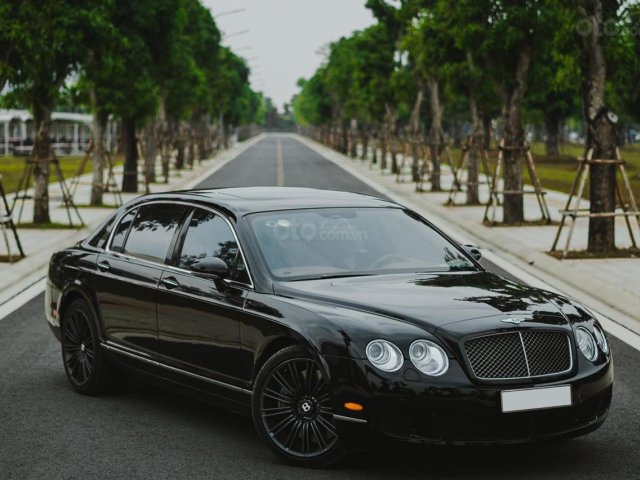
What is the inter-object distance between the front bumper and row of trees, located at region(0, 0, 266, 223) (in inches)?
549

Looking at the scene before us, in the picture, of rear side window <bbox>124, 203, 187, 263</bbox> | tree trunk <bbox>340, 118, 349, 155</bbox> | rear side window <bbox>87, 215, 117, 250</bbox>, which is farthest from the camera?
tree trunk <bbox>340, 118, 349, 155</bbox>

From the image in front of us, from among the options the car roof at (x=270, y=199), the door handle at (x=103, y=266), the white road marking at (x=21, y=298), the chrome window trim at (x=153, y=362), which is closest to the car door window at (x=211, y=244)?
the car roof at (x=270, y=199)

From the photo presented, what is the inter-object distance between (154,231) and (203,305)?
Answer: 110 cm

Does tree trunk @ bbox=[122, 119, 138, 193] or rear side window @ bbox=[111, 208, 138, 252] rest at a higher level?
rear side window @ bbox=[111, 208, 138, 252]

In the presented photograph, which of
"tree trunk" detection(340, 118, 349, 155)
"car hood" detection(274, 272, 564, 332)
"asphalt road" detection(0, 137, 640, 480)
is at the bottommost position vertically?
"tree trunk" detection(340, 118, 349, 155)

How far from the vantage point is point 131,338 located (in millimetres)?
7848

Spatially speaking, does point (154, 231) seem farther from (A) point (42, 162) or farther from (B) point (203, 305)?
(A) point (42, 162)

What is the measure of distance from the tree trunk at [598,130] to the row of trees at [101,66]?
Answer: 8479 millimetres

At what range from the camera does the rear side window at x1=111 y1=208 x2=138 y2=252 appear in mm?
8383

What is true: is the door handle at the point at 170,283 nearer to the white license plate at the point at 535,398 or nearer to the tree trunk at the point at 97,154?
the white license plate at the point at 535,398

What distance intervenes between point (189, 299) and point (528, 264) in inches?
439

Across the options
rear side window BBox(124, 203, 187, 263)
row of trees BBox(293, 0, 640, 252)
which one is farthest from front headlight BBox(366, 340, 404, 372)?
row of trees BBox(293, 0, 640, 252)

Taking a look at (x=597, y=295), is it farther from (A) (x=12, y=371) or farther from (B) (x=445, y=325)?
(B) (x=445, y=325)

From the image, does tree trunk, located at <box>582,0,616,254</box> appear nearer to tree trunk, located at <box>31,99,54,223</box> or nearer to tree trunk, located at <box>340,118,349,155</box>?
tree trunk, located at <box>31,99,54,223</box>
